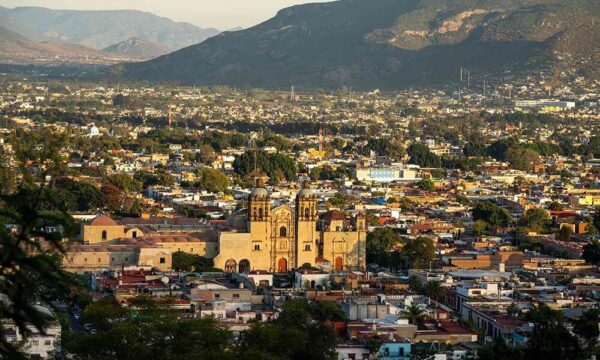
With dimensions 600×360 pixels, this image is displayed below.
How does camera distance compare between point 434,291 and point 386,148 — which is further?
point 386,148

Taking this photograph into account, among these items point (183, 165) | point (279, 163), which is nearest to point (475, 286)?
point (279, 163)

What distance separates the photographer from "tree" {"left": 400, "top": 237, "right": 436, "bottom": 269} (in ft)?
147

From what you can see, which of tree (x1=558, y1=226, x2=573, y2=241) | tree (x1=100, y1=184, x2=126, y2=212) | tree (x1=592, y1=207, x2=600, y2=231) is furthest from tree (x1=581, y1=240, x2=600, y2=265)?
tree (x1=100, y1=184, x2=126, y2=212)

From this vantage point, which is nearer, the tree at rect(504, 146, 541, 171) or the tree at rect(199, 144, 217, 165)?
the tree at rect(199, 144, 217, 165)

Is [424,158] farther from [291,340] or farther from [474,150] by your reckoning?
[291,340]

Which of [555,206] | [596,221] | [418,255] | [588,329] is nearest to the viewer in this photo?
[588,329]

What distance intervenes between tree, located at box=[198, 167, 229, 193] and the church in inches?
1017

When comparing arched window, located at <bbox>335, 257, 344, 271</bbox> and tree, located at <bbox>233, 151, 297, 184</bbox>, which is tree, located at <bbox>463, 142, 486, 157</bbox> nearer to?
tree, located at <bbox>233, 151, 297, 184</bbox>

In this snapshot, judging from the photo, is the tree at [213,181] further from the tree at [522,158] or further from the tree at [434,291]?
the tree at [434,291]

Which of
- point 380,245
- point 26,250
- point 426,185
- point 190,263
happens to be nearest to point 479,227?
point 380,245

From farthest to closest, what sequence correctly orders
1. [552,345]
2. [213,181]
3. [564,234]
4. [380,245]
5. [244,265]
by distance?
[213,181] → [564,234] → [380,245] → [244,265] → [552,345]

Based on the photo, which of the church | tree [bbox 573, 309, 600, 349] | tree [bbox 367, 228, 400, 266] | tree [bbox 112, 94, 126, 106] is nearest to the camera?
tree [bbox 573, 309, 600, 349]

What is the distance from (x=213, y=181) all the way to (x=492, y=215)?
1672cm

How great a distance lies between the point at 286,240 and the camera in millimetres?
44500
